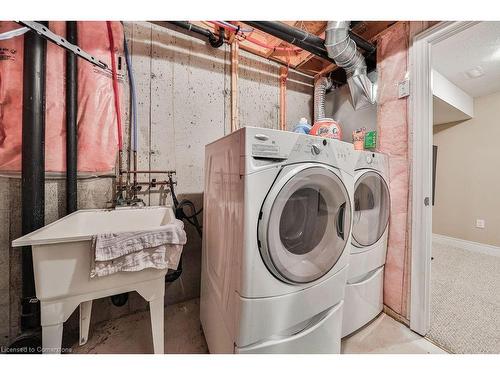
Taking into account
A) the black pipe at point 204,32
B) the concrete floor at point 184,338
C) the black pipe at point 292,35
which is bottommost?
the concrete floor at point 184,338

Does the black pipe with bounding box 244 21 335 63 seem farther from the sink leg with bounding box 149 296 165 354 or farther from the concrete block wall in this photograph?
the sink leg with bounding box 149 296 165 354

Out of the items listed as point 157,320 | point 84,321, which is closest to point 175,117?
point 157,320

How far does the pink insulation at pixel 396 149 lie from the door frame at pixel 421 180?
2.5 inches

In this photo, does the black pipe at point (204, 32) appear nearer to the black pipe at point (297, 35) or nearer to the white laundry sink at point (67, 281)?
the black pipe at point (297, 35)

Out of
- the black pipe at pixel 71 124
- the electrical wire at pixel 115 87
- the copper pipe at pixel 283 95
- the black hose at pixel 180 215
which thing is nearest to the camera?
the black pipe at pixel 71 124

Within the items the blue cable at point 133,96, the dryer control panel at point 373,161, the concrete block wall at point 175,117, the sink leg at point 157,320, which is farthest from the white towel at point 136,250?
the dryer control panel at point 373,161

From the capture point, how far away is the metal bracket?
39.4 inches

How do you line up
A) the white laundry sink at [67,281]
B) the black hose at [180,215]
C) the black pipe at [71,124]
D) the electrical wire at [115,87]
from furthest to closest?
the black hose at [180,215], the electrical wire at [115,87], the black pipe at [71,124], the white laundry sink at [67,281]

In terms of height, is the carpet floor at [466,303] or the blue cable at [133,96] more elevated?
the blue cable at [133,96]

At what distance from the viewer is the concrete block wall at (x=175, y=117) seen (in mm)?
1305

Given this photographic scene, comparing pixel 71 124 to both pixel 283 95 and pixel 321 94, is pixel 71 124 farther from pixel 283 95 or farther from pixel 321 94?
pixel 321 94

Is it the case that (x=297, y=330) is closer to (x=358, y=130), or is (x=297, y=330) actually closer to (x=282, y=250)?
(x=282, y=250)

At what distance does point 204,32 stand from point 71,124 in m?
1.16
